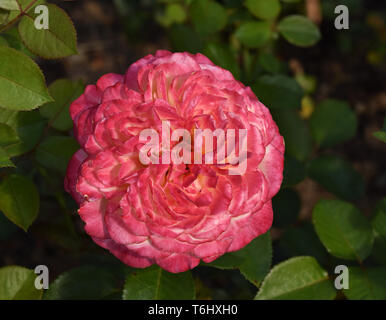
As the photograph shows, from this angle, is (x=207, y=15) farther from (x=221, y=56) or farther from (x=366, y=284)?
(x=366, y=284)

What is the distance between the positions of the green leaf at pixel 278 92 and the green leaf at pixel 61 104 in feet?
1.37

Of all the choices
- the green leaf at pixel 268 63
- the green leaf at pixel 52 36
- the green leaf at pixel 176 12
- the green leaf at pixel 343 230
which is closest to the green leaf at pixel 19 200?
the green leaf at pixel 52 36

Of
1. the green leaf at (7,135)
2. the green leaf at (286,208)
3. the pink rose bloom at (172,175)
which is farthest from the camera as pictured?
the green leaf at (286,208)

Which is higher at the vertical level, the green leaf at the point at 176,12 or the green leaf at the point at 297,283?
the green leaf at the point at 176,12

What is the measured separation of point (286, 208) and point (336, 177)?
157 mm

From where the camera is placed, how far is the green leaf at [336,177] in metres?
1.14

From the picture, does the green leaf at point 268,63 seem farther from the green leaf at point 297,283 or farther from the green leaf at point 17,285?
the green leaf at point 17,285

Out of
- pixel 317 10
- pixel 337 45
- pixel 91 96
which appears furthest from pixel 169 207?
pixel 337 45

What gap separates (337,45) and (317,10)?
0.45 m

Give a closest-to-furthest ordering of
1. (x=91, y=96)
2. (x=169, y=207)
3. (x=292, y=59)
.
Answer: (x=169, y=207), (x=91, y=96), (x=292, y=59)

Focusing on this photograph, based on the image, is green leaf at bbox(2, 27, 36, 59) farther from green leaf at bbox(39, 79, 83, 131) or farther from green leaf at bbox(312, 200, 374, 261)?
green leaf at bbox(312, 200, 374, 261)

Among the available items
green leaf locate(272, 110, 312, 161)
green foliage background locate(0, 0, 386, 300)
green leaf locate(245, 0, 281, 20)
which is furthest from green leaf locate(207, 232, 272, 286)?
green leaf locate(245, 0, 281, 20)
